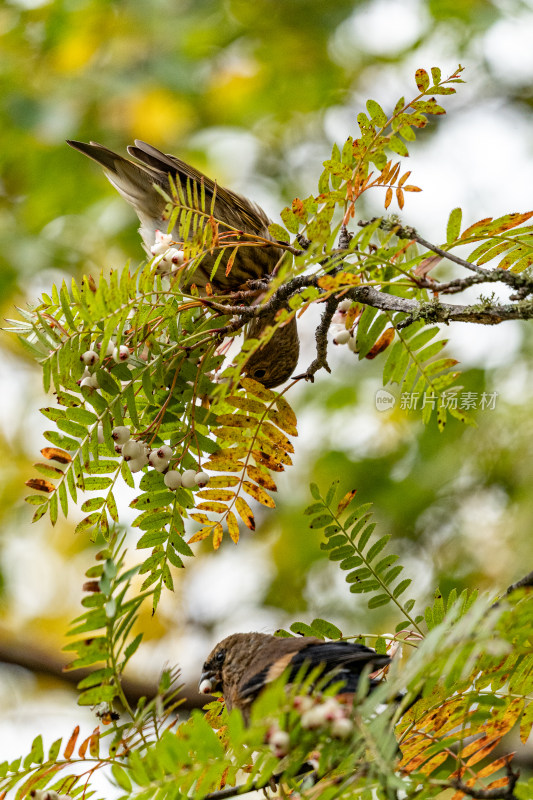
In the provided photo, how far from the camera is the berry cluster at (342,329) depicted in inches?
72.3

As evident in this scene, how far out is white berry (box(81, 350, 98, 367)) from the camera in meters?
1.62

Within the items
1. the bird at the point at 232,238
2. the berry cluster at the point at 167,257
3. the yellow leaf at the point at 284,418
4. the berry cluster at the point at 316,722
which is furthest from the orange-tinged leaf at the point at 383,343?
the bird at the point at 232,238

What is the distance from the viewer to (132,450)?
172 centimetres

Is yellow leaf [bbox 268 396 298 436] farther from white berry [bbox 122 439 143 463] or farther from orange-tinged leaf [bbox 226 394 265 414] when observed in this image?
white berry [bbox 122 439 143 463]

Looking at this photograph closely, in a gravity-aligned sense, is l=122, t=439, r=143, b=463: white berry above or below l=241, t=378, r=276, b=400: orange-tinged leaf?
below

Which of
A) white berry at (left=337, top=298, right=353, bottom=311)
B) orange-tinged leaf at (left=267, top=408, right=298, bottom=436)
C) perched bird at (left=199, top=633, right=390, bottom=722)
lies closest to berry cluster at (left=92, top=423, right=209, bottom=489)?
orange-tinged leaf at (left=267, top=408, right=298, bottom=436)

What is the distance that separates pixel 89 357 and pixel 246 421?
41 cm

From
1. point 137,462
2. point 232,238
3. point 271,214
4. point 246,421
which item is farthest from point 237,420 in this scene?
point 271,214

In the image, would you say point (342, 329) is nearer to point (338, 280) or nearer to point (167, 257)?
point (167, 257)

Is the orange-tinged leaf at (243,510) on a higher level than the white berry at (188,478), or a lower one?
lower

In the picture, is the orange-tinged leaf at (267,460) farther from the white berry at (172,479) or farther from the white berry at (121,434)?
the white berry at (121,434)

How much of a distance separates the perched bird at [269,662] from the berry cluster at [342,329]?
0.66 m

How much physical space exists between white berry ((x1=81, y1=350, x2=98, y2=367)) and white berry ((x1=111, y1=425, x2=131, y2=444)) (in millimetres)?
151

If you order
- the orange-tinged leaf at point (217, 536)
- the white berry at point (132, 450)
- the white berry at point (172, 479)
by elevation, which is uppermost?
the white berry at point (132, 450)
